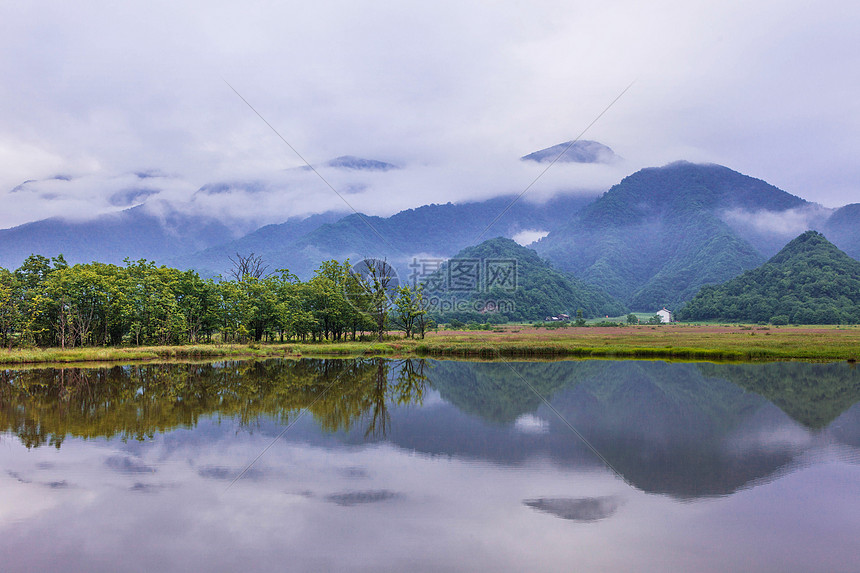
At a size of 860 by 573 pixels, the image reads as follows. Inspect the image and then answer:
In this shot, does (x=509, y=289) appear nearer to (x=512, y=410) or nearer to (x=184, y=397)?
(x=512, y=410)

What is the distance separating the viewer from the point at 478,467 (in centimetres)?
993

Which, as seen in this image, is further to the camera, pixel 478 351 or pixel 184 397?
pixel 478 351

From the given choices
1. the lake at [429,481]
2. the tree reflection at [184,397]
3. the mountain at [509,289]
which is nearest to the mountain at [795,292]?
the mountain at [509,289]

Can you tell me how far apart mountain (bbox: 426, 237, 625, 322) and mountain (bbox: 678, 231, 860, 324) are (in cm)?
2605

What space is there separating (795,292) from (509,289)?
4936 centimetres

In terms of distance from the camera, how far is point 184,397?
17.2m

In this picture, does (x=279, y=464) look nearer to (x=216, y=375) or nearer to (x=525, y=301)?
(x=216, y=375)

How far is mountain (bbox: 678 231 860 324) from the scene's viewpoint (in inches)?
2778

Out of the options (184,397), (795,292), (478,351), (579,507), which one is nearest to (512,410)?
(579,507)

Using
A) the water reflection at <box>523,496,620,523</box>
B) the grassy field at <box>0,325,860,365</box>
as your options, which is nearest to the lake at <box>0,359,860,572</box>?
the water reflection at <box>523,496,620,523</box>

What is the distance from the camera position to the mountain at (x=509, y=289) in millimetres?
92375

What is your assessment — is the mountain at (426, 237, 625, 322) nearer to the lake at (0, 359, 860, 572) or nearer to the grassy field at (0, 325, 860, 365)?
the grassy field at (0, 325, 860, 365)

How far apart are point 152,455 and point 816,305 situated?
9061cm

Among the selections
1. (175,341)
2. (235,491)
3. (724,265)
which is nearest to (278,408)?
(235,491)
